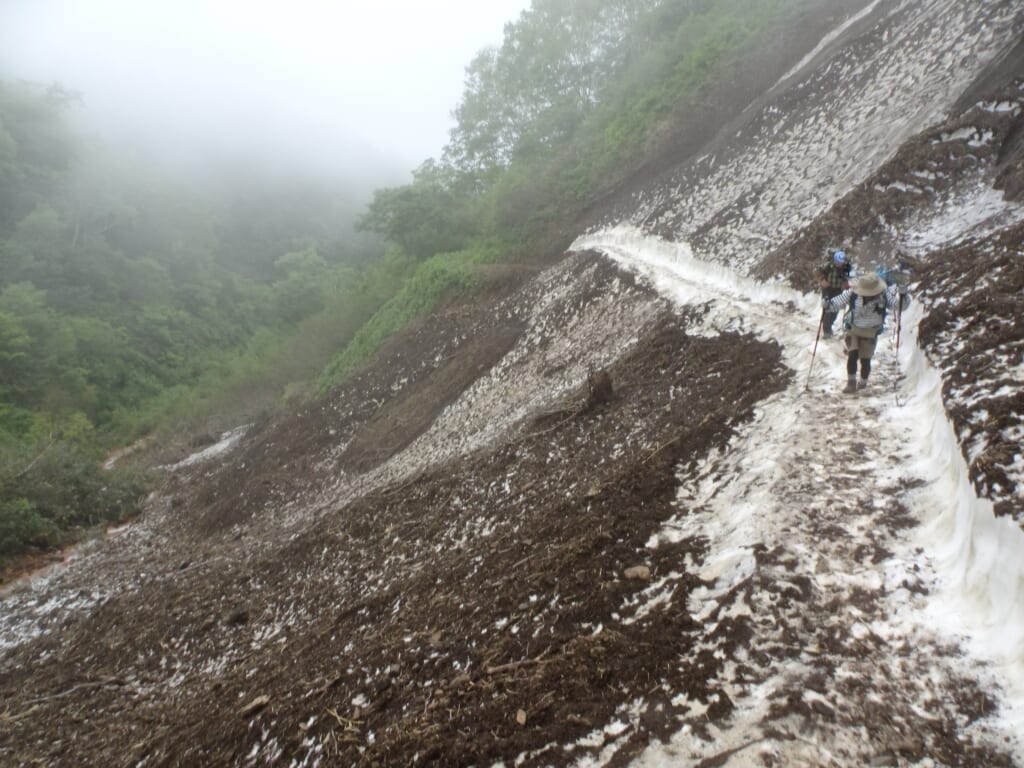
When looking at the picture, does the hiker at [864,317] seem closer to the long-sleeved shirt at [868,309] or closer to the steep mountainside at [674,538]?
the long-sleeved shirt at [868,309]

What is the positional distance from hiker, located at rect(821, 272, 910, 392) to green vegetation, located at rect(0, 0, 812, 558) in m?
16.9

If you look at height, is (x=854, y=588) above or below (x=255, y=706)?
above

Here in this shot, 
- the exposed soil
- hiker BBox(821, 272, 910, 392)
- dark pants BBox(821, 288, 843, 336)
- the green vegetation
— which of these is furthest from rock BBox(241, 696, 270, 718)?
the green vegetation

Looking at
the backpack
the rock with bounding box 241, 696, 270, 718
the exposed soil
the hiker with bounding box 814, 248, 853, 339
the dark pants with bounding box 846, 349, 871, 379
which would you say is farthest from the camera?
the hiker with bounding box 814, 248, 853, 339

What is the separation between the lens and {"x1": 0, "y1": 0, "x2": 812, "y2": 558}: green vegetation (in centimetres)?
2308

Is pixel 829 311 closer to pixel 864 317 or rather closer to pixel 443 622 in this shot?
pixel 864 317

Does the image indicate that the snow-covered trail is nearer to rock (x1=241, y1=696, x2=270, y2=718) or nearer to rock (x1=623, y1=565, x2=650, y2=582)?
rock (x1=623, y1=565, x2=650, y2=582)

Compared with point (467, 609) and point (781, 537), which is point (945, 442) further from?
point (467, 609)

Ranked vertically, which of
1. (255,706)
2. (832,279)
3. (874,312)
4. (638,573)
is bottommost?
(255,706)

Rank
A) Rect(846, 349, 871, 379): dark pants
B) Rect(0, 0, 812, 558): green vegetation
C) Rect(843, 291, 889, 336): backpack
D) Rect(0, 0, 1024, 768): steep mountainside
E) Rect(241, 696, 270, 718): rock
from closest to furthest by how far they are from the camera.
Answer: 1. Rect(0, 0, 1024, 768): steep mountainside
2. Rect(241, 696, 270, 718): rock
3. Rect(843, 291, 889, 336): backpack
4. Rect(846, 349, 871, 379): dark pants
5. Rect(0, 0, 812, 558): green vegetation

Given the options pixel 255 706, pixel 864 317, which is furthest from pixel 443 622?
pixel 864 317

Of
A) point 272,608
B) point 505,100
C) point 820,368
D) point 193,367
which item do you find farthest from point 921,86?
point 193,367

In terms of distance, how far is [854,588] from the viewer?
13.0 feet

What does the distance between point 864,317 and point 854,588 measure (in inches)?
135
